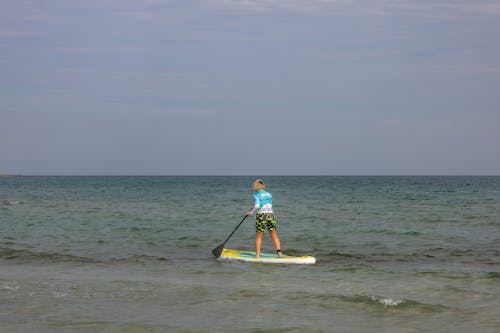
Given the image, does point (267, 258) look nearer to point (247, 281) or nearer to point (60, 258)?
point (247, 281)

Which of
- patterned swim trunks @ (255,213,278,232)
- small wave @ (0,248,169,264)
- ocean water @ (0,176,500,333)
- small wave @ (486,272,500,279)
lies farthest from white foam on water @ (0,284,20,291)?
small wave @ (486,272,500,279)

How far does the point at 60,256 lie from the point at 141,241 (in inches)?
142

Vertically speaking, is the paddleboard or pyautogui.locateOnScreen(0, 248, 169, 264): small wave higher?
the paddleboard

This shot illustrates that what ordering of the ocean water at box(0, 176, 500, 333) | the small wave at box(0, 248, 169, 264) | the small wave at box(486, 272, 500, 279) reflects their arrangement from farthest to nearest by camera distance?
1. the small wave at box(0, 248, 169, 264)
2. the small wave at box(486, 272, 500, 279)
3. the ocean water at box(0, 176, 500, 333)

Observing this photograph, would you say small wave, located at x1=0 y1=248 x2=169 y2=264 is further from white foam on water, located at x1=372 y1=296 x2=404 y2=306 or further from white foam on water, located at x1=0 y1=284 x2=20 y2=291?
white foam on water, located at x1=372 y1=296 x2=404 y2=306

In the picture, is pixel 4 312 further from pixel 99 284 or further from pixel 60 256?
pixel 60 256

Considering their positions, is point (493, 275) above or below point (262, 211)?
below

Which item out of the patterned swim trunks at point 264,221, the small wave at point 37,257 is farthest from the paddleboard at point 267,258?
the small wave at point 37,257

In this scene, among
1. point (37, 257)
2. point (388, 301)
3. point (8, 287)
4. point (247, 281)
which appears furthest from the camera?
point (37, 257)

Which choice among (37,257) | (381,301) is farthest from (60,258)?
(381,301)

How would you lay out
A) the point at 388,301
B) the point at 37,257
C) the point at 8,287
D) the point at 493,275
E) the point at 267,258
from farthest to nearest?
the point at 37,257
the point at 267,258
the point at 493,275
the point at 8,287
the point at 388,301

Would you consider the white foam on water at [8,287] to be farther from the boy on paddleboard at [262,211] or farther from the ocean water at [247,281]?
the boy on paddleboard at [262,211]

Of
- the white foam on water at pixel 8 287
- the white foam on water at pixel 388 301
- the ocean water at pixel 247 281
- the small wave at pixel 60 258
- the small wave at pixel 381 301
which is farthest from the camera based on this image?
the small wave at pixel 60 258

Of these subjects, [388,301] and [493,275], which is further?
[493,275]
